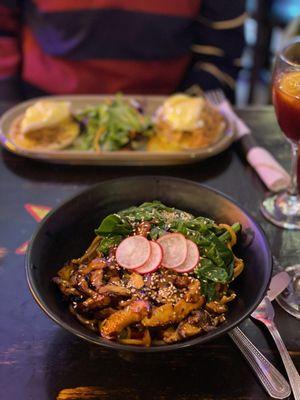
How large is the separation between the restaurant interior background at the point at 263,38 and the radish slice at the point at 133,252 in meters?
2.55

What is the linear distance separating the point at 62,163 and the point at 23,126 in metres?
0.23

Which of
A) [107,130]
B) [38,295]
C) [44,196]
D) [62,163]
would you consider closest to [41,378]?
[38,295]

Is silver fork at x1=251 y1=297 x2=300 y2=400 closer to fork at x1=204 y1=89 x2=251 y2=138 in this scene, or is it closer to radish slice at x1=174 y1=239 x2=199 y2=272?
radish slice at x1=174 y1=239 x2=199 y2=272

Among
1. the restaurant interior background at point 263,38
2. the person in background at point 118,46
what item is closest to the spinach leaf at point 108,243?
the person in background at point 118,46

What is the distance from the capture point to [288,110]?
4.43ft

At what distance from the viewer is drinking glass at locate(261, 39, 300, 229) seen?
1.33 metres

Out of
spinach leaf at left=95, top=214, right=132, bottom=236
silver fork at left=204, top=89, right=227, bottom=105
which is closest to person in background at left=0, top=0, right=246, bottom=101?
silver fork at left=204, top=89, right=227, bottom=105

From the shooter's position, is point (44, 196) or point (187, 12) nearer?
point (44, 196)

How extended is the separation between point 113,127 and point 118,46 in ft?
2.05

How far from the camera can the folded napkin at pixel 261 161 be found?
1610 mm

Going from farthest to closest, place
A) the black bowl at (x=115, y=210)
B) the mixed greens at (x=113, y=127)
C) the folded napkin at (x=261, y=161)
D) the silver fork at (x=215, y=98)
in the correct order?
the silver fork at (x=215, y=98) < the mixed greens at (x=113, y=127) < the folded napkin at (x=261, y=161) < the black bowl at (x=115, y=210)

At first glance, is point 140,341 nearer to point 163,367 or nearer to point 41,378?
point 163,367

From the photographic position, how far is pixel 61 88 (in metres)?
2.39

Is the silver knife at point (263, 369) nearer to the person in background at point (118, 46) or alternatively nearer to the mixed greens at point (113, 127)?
the mixed greens at point (113, 127)
